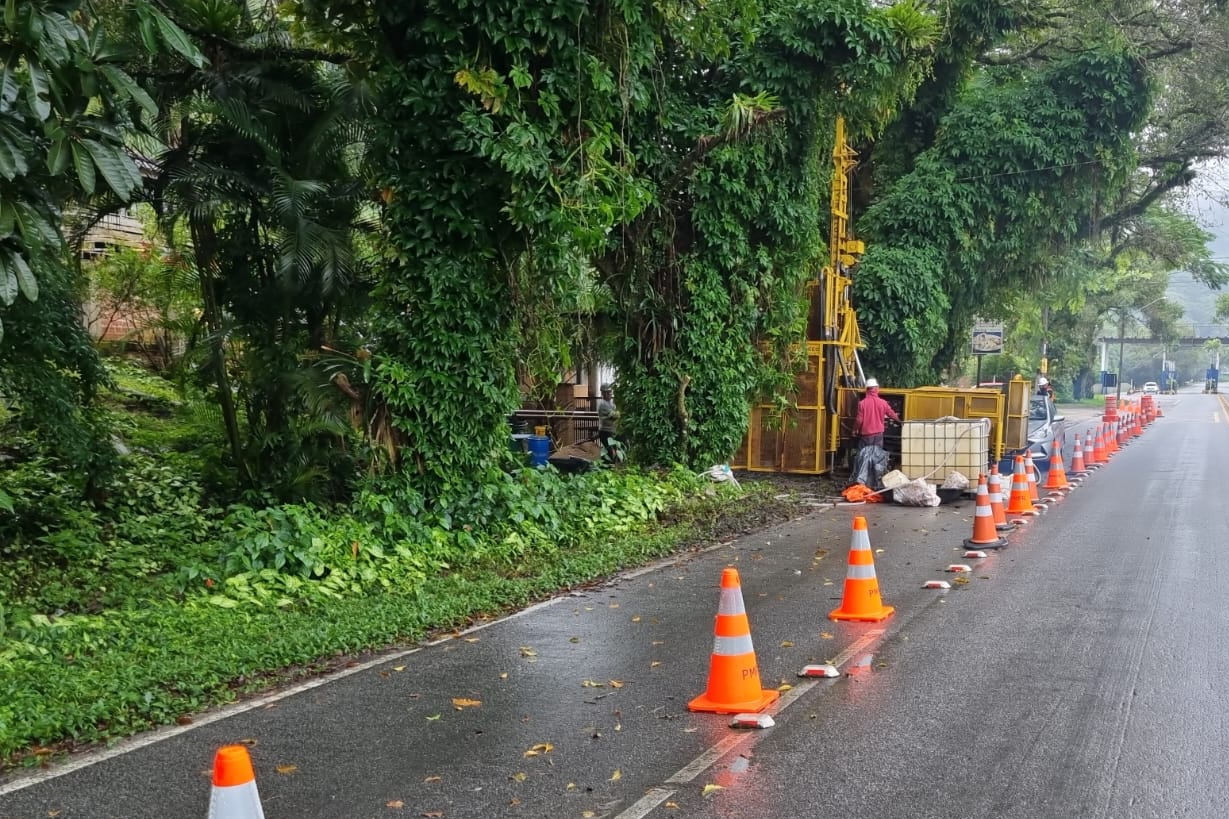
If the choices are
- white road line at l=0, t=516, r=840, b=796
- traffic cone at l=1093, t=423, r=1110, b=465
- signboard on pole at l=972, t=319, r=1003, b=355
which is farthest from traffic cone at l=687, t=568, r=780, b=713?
traffic cone at l=1093, t=423, r=1110, b=465

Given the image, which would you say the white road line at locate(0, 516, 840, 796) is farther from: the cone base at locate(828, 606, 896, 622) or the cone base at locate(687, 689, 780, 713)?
the cone base at locate(828, 606, 896, 622)

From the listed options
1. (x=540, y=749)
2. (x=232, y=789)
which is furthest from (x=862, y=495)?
(x=232, y=789)

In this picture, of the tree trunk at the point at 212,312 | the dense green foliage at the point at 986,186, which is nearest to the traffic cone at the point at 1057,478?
the dense green foliage at the point at 986,186

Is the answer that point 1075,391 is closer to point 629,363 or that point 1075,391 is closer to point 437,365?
point 629,363

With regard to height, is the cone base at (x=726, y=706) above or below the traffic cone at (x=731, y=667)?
below

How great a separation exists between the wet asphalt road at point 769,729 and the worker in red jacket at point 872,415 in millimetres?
7501

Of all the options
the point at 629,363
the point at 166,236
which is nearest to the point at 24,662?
the point at 166,236

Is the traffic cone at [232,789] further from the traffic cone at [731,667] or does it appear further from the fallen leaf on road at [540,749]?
the traffic cone at [731,667]

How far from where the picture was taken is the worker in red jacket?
1719 cm

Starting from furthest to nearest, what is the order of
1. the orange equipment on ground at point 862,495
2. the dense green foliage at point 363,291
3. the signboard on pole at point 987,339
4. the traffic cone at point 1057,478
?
the signboard on pole at point 987,339 < the traffic cone at point 1057,478 < the orange equipment on ground at point 862,495 < the dense green foliage at point 363,291

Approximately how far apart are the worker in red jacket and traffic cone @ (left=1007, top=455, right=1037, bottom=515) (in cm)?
270

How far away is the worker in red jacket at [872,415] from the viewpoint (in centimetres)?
1719

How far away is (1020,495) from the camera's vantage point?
1486 centimetres

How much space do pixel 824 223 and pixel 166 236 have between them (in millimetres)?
12217
